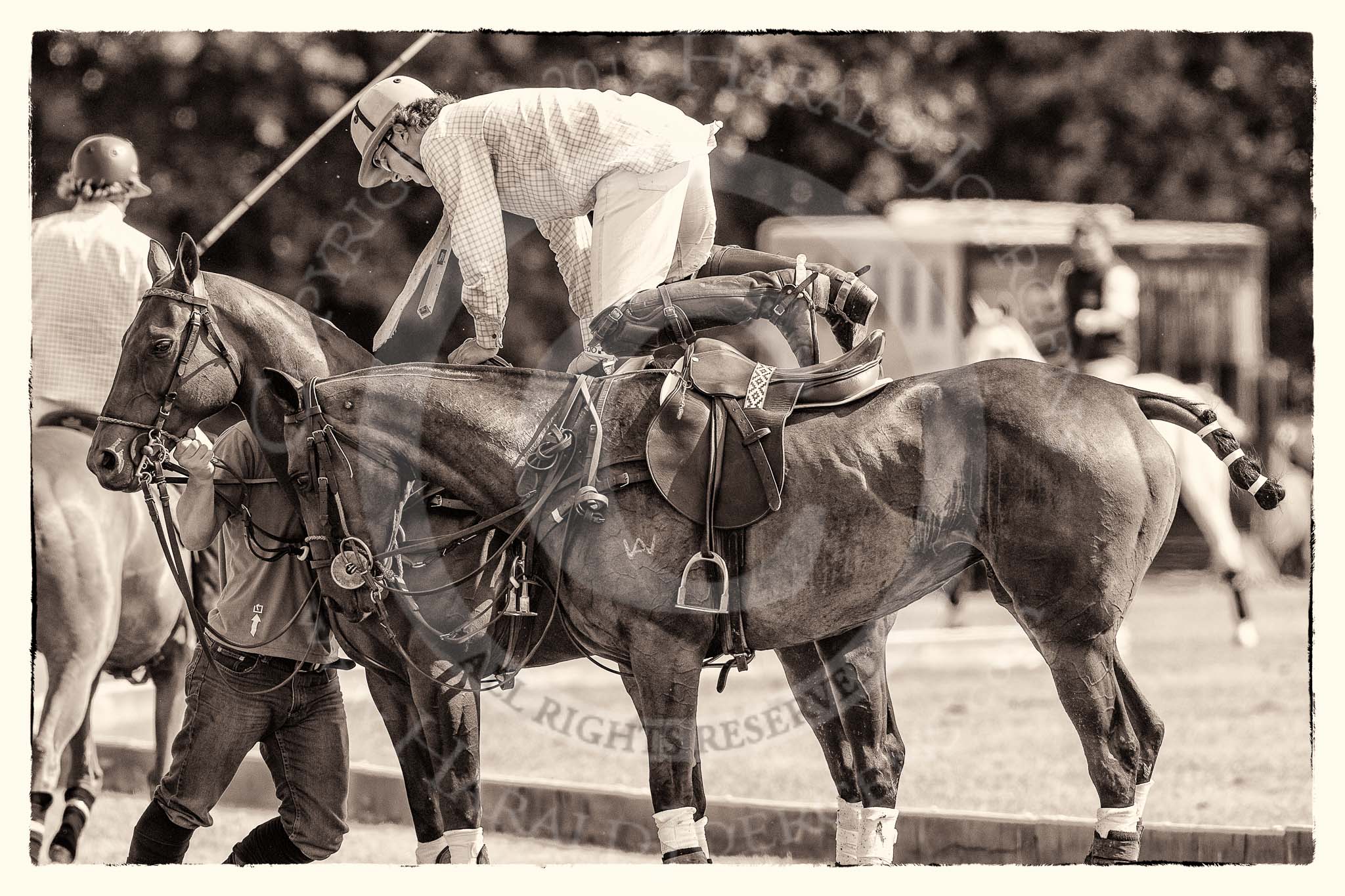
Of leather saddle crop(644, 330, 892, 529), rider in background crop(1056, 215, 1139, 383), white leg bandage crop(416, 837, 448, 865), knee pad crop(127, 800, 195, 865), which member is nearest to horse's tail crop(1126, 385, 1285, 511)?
leather saddle crop(644, 330, 892, 529)

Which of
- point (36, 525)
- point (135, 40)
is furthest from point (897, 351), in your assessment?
point (36, 525)

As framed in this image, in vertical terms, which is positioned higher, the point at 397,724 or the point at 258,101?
the point at 258,101

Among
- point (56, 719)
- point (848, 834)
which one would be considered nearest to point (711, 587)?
point (848, 834)

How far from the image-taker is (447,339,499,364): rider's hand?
5.52 meters

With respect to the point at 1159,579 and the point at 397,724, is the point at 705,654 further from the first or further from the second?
the point at 1159,579

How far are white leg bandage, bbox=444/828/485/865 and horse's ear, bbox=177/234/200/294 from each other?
2.06 m

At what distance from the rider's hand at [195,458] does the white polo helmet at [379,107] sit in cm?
132

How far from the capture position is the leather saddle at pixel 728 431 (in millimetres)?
5152

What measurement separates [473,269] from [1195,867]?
10.9 feet

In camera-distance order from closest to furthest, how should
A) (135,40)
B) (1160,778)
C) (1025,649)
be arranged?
(1160,778), (1025,649), (135,40)

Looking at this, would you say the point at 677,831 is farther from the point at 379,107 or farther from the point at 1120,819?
the point at 379,107

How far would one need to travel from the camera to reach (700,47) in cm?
1330

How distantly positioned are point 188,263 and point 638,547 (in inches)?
71.9

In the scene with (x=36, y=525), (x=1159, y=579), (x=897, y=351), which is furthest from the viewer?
(x=1159, y=579)
